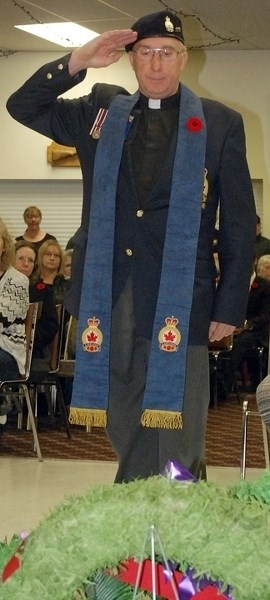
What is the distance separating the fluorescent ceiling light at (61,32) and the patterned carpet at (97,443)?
203 inches

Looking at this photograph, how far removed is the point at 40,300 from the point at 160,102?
4.92m

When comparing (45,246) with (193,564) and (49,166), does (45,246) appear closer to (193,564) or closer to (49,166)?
(49,166)

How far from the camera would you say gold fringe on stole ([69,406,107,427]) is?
9.45 feet

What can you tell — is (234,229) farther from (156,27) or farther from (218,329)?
(156,27)

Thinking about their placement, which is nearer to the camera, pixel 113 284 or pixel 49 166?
pixel 113 284

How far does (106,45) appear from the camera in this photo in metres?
2.77

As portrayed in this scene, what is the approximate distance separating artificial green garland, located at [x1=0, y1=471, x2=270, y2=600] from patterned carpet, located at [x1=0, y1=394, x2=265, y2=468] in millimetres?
5347

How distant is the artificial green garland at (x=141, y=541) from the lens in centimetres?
81

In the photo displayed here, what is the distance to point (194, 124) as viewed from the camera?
2.96 metres

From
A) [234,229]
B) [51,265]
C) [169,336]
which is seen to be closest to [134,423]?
[169,336]

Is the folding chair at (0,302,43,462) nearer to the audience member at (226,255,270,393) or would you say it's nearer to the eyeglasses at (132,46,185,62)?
the eyeglasses at (132,46,185,62)

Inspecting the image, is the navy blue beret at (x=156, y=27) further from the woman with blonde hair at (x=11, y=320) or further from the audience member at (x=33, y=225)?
the audience member at (x=33, y=225)

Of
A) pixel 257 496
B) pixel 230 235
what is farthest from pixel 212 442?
pixel 257 496

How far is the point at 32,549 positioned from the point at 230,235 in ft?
7.12
